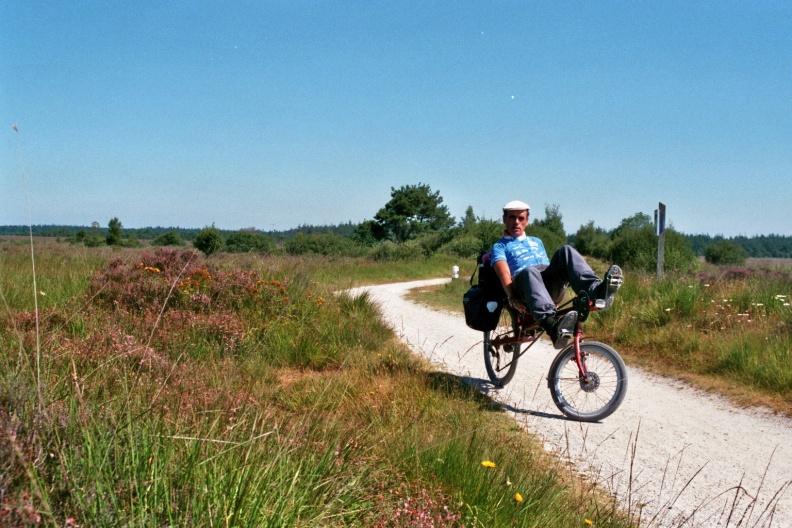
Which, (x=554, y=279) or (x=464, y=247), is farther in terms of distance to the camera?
(x=464, y=247)

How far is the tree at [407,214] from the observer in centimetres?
6712

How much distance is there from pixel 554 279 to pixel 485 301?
2.39 ft

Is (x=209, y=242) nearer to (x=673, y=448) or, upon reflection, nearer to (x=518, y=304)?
(x=518, y=304)

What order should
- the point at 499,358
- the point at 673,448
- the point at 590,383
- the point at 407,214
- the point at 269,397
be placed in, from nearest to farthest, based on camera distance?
the point at 269,397 < the point at 673,448 < the point at 590,383 < the point at 499,358 < the point at 407,214

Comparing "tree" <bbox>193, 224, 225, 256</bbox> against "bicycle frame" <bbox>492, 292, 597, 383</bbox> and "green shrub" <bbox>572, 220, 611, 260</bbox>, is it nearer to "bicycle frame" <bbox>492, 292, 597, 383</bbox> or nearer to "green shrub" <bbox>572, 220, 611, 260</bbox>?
"bicycle frame" <bbox>492, 292, 597, 383</bbox>

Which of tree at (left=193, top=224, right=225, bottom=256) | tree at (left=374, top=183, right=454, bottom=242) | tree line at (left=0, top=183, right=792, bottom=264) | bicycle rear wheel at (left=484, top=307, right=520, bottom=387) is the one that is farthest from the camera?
tree at (left=374, top=183, right=454, bottom=242)

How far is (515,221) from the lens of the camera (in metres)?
5.88

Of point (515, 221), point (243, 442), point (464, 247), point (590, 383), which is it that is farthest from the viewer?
point (464, 247)

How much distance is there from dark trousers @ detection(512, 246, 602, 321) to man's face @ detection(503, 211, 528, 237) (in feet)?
1.83

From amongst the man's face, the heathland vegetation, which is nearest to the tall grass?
the heathland vegetation

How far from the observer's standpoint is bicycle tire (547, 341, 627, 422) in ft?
17.1

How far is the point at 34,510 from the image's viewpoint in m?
1.73

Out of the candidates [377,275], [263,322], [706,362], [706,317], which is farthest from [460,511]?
[377,275]

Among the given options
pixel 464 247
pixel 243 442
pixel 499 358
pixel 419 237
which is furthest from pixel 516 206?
pixel 419 237
